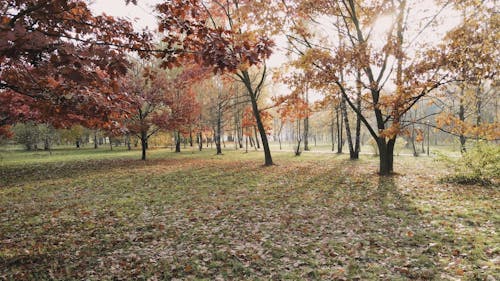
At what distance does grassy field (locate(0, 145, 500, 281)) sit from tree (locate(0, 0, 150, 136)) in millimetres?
2667

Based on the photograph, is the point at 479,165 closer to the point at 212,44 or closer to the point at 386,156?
the point at 386,156

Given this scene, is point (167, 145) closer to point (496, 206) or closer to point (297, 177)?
point (297, 177)

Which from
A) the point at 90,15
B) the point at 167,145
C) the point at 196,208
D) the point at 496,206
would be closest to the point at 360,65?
the point at 496,206

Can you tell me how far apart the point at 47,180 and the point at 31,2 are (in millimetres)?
11477

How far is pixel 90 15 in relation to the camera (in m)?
5.68

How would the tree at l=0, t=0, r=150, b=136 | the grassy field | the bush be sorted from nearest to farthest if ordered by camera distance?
the tree at l=0, t=0, r=150, b=136, the grassy field, the bush

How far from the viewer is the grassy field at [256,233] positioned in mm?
4254

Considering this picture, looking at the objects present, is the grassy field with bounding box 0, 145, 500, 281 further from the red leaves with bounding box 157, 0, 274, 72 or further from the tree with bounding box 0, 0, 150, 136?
the red leaves with bounding box 157, 0, 274, 72

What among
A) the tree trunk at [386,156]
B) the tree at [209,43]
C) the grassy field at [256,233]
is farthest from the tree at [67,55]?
the tree trunk at [386,156]

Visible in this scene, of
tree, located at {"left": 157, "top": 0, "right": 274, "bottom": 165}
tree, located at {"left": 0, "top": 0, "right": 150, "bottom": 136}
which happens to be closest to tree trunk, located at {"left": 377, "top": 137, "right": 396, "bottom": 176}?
tree, located at {"left": 157, "top": 0, "right": 274, "bottom": 165}

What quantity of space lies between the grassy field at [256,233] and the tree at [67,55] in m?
2.67

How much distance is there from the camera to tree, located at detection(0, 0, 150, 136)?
147 inches

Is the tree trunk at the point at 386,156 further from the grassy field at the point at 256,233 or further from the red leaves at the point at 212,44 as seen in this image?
the red leaves at the point at 212,44

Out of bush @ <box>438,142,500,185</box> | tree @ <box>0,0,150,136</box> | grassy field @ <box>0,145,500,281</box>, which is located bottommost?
grassy field @ <box>0,145,500,281</box>
